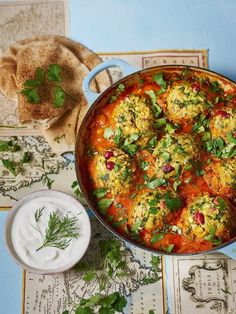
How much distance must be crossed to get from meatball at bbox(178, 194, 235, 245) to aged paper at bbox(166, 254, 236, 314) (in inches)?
6.4

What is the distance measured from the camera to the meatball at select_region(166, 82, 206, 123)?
1.49 metres

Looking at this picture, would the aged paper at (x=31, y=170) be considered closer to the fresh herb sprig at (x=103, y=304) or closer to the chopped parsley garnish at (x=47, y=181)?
the chopped parsley garnish at (x=47, y=181)

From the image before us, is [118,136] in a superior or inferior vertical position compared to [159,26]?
inferior

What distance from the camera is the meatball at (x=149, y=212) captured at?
1.42 m

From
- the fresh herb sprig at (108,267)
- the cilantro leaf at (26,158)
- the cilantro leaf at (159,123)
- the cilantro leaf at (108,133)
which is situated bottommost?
the fresh herb sprig at (108,267)

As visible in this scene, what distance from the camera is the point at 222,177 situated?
1447 mm

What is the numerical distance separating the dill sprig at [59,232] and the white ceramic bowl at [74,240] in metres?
0.02

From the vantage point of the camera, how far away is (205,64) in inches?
66.7

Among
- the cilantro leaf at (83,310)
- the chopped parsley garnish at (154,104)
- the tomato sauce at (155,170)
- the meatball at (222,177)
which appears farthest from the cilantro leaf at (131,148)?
the cilantro leaf at (83,310)

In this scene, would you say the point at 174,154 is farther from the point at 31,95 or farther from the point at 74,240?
the point at 31,95

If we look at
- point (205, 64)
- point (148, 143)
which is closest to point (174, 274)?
point (148, 143)

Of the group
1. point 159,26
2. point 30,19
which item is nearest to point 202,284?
point 159,26

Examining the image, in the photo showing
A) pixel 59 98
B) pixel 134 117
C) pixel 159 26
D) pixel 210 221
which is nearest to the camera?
pixel 210 221

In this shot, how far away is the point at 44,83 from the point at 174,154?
1.57 ft
